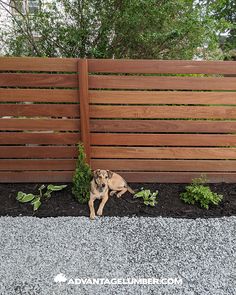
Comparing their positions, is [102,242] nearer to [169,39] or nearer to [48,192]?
[48,192]

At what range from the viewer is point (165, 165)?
4.14 metres

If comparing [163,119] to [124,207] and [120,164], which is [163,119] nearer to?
[120,164]

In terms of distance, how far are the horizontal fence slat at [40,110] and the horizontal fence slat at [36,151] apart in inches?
19.0

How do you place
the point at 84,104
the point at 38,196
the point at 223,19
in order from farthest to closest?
the point at 223,19
the point at 38,196
the point at 84,104

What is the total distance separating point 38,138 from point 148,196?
1.73 metres

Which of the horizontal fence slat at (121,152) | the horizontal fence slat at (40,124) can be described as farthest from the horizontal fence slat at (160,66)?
the horizontal fence slat at (121,152)

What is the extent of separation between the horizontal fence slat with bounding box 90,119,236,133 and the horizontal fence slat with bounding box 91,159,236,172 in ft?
1.54

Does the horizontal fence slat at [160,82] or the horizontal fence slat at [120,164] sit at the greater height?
the horizontal fence slat at [160,82]

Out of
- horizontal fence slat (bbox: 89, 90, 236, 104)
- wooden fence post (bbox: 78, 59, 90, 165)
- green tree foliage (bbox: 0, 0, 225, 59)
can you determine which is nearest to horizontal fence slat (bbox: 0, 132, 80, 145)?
wooden fence post (bbox: 78, 59, 90, 165)

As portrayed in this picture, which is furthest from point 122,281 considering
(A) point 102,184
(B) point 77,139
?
(B) point 77,139

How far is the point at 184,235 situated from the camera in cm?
323

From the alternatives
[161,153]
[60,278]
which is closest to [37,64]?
[161,153]

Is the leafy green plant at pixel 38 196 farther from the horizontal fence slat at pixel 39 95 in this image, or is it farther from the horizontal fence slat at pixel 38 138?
the horizontal fence slat at pixel 39 95

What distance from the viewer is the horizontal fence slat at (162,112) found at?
12.6ft
